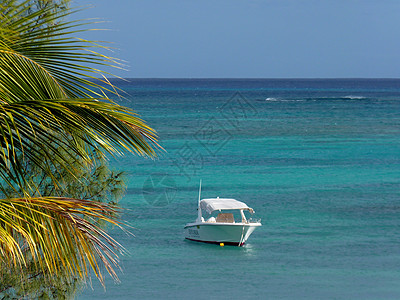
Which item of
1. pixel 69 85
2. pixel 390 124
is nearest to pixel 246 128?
pixel 390 124

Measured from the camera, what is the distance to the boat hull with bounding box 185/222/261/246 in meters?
22.3

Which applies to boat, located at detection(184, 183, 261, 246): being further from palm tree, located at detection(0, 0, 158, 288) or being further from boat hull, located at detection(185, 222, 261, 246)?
palm tree, located at detection(0, 0, 158, 288)

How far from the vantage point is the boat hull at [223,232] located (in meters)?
22.3

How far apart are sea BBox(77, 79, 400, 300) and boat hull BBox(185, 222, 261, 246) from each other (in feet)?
1.17

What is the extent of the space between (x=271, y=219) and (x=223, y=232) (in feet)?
14.6

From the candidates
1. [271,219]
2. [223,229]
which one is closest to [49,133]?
[223,229]

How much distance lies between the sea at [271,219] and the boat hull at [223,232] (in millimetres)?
355

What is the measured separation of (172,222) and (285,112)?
64868mm

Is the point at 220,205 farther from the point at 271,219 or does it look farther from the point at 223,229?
the point at 271,219

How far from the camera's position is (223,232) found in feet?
74.0

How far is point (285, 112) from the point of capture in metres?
88.6

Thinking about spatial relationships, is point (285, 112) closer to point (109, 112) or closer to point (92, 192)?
point (92, 192)

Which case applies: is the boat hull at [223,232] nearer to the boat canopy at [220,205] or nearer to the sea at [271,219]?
the sea at [271,219]

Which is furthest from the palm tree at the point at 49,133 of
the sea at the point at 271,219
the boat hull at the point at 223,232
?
the boat hull at the point at 223,232
